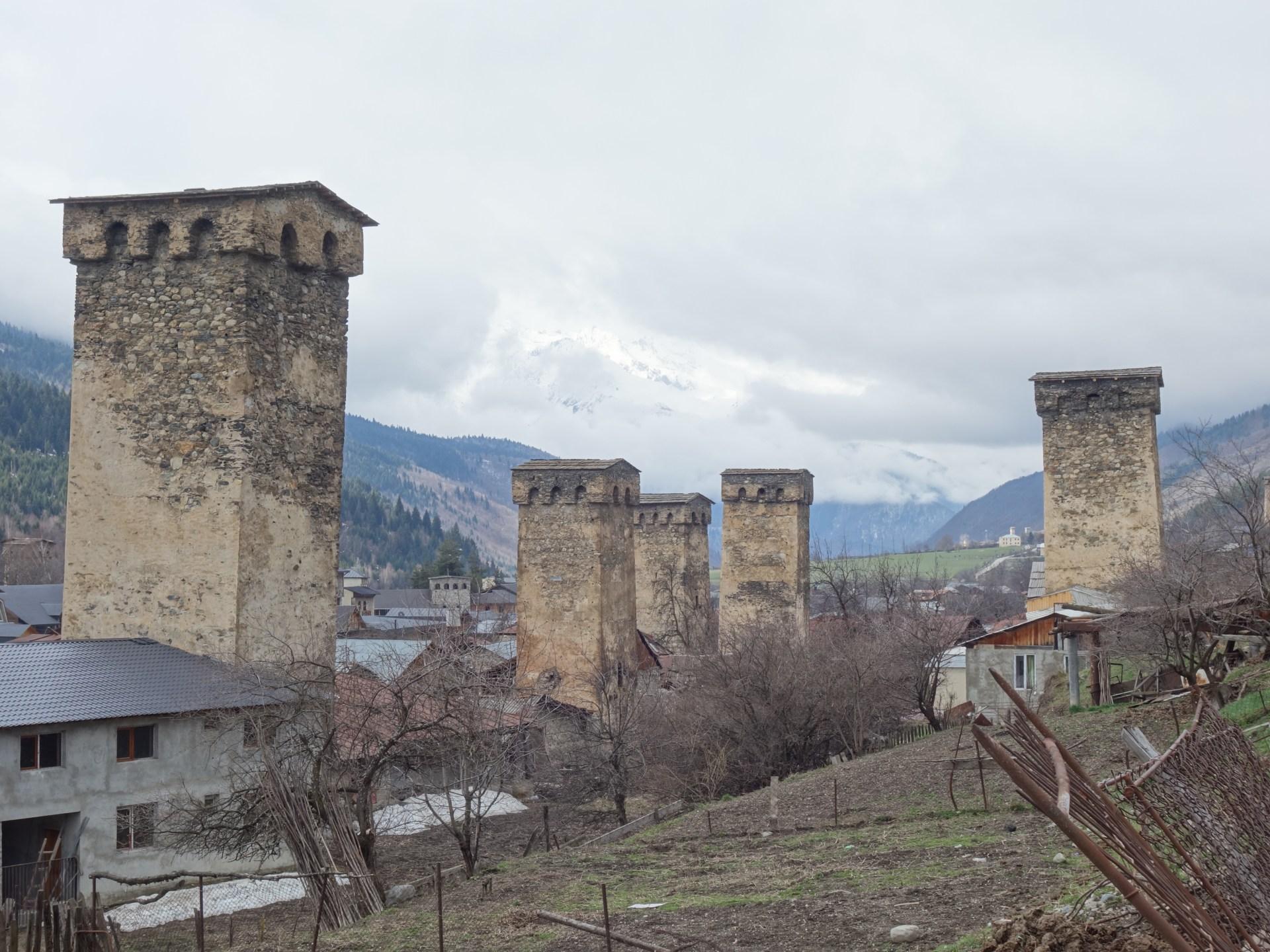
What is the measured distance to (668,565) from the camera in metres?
51.7

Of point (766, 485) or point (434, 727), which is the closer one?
point (434, 727)

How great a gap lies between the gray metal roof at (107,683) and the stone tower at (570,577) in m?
16.6

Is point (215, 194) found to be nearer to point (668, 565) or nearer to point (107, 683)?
point (107, 683)

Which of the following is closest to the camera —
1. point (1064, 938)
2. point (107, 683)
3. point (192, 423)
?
point (1064, 938)

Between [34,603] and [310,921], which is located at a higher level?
[34,603]

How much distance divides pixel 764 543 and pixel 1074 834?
42.5 m

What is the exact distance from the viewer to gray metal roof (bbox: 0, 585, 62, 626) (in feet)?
200

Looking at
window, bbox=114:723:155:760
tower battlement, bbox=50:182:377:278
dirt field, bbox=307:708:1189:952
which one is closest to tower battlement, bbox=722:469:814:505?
dirt field, bbox=307:708:1189:952

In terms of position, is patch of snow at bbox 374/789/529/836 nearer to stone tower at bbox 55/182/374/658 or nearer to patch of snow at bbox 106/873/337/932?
patch of snow at bbox 106/873/337/932

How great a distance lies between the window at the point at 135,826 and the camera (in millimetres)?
16641

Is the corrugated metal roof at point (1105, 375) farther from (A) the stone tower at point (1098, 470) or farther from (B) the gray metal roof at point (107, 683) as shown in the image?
(B) the gray metal roof at point (107, 683)

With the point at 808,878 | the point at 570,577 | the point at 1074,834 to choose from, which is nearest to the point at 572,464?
the point at 570,577

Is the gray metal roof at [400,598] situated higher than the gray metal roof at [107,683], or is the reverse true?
the gray metal roof at [107,683]

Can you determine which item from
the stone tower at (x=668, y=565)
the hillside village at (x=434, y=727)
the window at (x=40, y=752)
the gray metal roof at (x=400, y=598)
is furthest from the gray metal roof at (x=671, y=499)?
the gray metal roof at (x=400, y=598)
